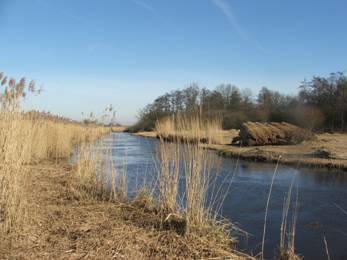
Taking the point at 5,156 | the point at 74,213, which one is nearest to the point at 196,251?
the point at 74,213

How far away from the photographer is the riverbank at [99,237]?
14.1ft

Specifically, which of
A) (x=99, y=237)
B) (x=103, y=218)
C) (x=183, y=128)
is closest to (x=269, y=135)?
(x=183, y=128)

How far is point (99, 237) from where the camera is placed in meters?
4.76

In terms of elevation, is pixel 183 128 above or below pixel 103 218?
above

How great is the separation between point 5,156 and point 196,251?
2.58 meters

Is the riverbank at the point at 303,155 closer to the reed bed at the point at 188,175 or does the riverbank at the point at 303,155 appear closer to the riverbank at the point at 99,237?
the reed bed at the point at 188,175

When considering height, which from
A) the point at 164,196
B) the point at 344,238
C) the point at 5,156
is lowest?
the point at 344,238

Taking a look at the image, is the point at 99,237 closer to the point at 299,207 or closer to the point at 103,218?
the point at 103,218

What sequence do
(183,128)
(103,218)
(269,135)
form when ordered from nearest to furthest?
(103,218) → (183,128) → (269,135)

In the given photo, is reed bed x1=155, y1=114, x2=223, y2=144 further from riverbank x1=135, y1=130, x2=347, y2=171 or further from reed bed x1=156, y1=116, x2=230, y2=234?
riverbank x1=135, y1=130, x2=347, y2=171

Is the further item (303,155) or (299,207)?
(303,155)

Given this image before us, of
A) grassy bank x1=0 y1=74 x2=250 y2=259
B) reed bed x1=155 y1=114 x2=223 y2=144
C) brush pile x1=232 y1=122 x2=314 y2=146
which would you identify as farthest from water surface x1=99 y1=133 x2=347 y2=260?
brush pile x1=232 y1=122 x2=314 y2=146

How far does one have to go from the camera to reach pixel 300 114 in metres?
27.6

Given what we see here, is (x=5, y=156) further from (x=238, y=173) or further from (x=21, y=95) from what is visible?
(x=238, y=173)
